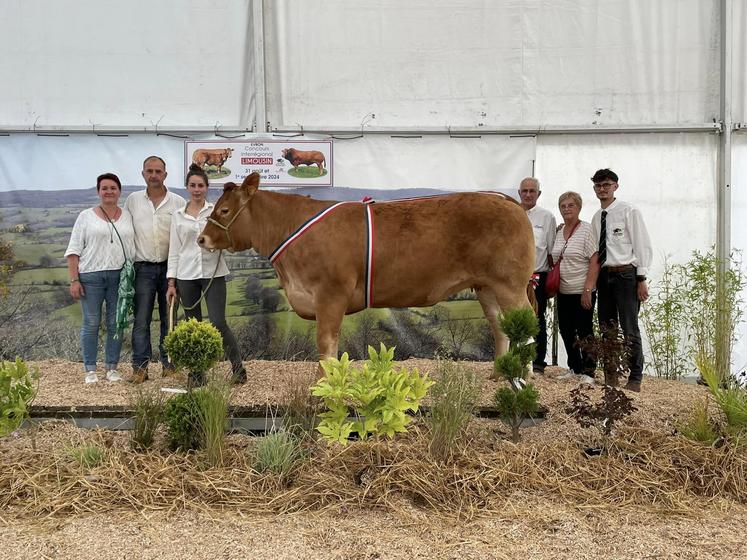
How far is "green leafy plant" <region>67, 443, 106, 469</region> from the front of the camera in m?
3.24

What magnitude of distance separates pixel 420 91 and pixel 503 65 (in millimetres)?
913

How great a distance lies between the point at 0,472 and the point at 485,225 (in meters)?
3.35

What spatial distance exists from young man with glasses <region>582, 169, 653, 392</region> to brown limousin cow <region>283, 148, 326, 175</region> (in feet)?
9.07

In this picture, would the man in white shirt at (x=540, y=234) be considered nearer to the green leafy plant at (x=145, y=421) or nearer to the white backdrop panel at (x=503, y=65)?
the white backdrop panel at (x=503, y=65)

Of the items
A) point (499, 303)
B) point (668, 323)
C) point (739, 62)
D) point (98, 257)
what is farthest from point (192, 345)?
point (739, 62)

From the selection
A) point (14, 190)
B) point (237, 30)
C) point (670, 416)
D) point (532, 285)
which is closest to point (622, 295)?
point (532, 285)

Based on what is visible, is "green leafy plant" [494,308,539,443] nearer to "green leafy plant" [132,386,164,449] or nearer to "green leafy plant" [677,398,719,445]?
"green leafy plant" [677,398,719,445]

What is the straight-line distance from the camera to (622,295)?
198 inches

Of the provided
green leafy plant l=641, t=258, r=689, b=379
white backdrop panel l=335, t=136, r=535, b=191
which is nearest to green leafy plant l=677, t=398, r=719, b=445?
green leafy plant l=641, t=258, r=689, b=379

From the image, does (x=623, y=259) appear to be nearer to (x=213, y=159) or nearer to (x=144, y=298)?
(x=144, y=298)

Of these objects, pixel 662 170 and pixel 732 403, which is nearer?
pixel 732 403

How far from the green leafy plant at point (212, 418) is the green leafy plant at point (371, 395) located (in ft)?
1.86

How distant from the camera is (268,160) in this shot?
6.38 meters

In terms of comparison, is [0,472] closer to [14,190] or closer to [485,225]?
[485,225]
